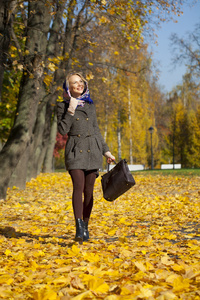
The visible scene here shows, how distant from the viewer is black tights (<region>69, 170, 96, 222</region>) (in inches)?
187

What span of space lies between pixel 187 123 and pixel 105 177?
1619 inches

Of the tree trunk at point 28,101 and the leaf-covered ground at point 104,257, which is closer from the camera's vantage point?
the leaf-covered ground at point 104,257

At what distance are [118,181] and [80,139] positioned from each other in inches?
27.8

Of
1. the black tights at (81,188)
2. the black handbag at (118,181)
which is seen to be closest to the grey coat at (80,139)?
the black tights at (81,188)

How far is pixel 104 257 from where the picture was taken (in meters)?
4.10

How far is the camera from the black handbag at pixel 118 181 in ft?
15.7

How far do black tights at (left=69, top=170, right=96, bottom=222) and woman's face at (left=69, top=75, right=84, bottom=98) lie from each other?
1.01 metres

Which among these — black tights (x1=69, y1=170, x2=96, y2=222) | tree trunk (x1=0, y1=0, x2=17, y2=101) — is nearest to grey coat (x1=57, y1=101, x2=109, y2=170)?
black tights (x1=69, y1=170, x2=96, y2=222)

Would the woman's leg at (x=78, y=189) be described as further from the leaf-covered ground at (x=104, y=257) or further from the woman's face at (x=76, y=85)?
the woman's face at (x=76, y=85)

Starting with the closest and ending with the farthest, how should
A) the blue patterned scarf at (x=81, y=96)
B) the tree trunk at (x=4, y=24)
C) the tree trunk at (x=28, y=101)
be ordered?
the blue patterned scarf at (x=81, y=96) → the tree trunk at (x=4, y=24) → the tree trunk at (x=28, y=101)

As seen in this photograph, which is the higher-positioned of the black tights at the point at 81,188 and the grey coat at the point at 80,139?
the grey coat at the point at 80,139

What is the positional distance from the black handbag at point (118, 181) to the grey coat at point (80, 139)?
0.23 meters

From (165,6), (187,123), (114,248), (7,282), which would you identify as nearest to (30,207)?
(114,248)

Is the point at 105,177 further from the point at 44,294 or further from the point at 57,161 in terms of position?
the point at 57,161
